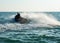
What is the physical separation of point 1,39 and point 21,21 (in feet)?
49.0

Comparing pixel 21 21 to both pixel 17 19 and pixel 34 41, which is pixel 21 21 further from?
pixel 34 41

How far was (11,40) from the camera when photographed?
15414 mm

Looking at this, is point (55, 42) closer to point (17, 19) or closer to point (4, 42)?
point (4, 42)

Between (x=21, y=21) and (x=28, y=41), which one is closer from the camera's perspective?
(x=28, y=41)

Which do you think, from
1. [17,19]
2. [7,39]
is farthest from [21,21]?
[7,39]

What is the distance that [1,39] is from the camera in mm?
15719

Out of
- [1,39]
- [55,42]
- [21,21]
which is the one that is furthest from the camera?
[21,21]

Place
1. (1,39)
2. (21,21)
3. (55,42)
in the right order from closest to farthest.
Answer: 1. (55,42)
2. (1,39)
3. (21,21)

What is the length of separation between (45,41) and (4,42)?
317cm

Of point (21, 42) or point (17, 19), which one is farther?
point (17, 19)

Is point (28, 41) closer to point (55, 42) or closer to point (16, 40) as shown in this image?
point (16, 40)

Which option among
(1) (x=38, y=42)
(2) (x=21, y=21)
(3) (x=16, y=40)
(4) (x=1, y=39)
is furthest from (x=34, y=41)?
(2) (x=21, y=21)

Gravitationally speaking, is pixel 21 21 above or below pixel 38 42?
above

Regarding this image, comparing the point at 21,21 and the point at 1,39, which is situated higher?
the point at 21,21
